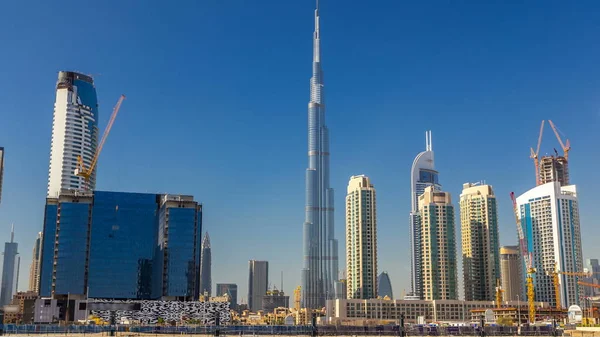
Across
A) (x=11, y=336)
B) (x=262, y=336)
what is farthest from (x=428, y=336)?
(x=11, y=336)

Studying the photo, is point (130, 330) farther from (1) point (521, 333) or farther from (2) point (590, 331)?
(2) point (590, 331)

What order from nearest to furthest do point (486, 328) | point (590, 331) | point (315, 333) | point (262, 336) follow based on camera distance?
point (315, 333) → point (262, 336) → point (486, 328) → point (590, 331)

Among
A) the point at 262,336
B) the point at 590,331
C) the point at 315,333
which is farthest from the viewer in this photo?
the point at 590,331

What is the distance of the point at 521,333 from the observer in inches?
5492

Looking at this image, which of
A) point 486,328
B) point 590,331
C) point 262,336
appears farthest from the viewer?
point 590,331

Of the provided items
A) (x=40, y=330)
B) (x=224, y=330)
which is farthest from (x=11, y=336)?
(x=224, y=330)

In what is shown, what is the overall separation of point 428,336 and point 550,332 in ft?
94.9

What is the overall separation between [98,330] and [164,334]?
23570 mm

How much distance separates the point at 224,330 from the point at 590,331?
80638 millimetres

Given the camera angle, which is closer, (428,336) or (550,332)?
(428,336)

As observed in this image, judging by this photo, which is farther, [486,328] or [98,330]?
[98,330]

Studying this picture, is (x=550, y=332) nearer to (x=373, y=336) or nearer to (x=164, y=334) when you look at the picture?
(x=373, y=336)

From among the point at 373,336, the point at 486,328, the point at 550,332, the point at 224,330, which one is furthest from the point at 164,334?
the point at 550,332

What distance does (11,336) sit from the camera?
409 feet
